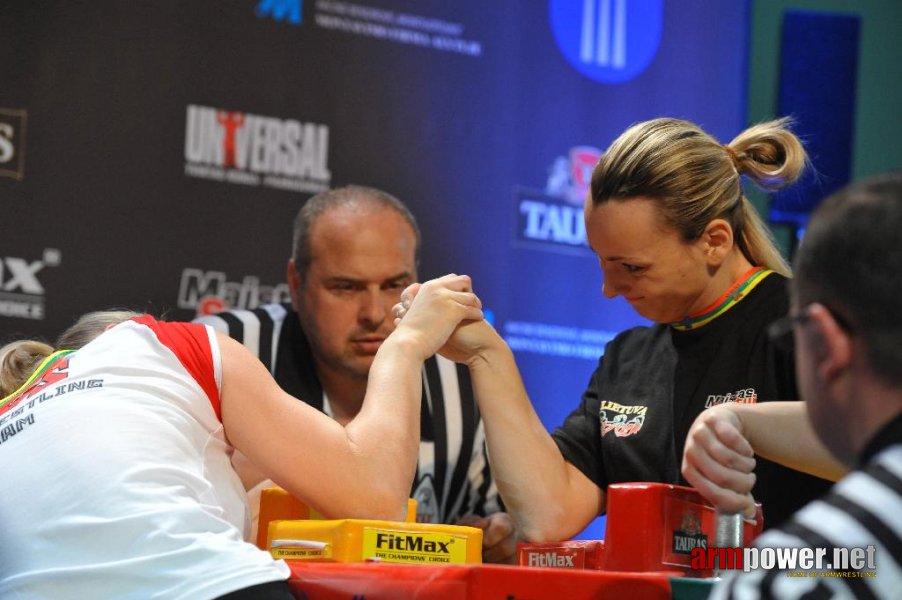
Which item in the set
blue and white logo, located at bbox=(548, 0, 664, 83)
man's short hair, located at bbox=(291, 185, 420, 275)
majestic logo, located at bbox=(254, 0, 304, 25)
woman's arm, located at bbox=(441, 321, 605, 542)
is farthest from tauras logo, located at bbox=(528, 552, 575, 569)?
blue and white logo, located at bbox=(548, 0, 664, 83)

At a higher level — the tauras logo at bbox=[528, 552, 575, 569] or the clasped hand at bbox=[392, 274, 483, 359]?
the clasped hand at bbox=[392, 274, 483, 359]

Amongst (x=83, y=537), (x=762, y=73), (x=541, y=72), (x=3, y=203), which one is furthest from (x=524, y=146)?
(x=83, y=537)

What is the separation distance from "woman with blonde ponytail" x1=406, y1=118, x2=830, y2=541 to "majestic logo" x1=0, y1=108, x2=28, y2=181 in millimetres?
1487

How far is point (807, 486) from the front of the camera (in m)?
1.76

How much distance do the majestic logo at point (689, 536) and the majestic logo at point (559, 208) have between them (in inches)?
84.0

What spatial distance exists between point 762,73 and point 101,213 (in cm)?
233

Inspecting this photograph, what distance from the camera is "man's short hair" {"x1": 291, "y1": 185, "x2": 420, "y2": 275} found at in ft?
9.32

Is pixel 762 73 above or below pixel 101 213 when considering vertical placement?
above

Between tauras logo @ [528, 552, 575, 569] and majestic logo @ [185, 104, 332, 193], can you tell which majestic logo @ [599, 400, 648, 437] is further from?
majestic logo @ [185, 104, 332, 193]

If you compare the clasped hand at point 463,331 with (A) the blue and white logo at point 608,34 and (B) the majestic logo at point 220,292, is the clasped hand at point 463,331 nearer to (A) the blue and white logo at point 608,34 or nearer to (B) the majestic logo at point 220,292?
(B) the majestic logo at point 220,292

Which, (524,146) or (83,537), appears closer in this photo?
(83,537)

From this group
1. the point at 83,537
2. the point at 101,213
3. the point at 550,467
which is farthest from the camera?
the point at 101,213

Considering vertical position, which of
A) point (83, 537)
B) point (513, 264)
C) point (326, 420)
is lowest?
point (83, 537)

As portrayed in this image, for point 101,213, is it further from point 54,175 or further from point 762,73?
point 762,73
